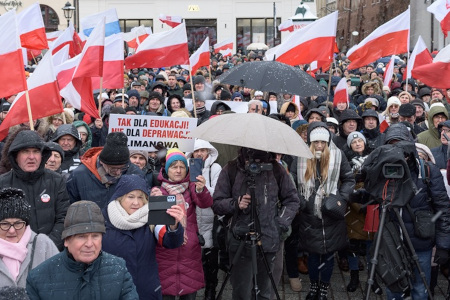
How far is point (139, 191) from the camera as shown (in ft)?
14.2

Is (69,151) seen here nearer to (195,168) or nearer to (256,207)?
(195,168)

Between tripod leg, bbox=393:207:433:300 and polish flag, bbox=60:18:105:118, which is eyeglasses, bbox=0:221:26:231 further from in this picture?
polish flag, bbox=60:18:105:118

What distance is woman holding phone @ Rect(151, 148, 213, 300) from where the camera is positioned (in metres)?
5.09

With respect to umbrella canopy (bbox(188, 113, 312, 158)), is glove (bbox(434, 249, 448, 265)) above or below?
below

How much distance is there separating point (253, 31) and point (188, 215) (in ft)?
135

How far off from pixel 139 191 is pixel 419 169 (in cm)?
232

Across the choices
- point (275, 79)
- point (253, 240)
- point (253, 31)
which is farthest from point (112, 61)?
point (253, 31)

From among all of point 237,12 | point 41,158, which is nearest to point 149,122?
point 41,158

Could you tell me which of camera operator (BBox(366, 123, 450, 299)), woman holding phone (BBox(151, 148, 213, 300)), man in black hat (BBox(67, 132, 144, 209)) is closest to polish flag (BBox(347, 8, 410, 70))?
camera operator (BBox(366, 123, 450, 299))

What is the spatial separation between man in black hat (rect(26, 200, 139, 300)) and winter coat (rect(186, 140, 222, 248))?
243 cm

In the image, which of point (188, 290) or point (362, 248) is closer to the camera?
point (188, 290)

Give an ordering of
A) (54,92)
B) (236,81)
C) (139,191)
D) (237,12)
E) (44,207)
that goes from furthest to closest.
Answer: (237,12) → (236,81) → (54,92) → (44,207) → (139,191)

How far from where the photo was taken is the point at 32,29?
9383mm

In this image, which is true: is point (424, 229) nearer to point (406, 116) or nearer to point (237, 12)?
point (406, 116)
